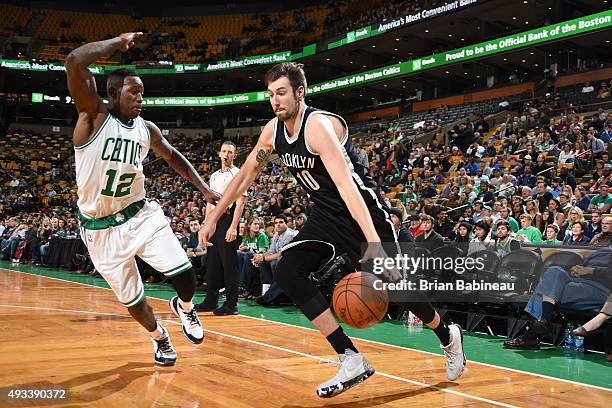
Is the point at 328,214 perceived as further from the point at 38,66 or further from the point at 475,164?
the point at 38,66

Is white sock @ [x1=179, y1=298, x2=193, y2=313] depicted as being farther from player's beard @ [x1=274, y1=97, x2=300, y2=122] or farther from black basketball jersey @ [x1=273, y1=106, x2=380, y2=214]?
player's beard @ [x1=274, y1=97, x2=300, y2=122]

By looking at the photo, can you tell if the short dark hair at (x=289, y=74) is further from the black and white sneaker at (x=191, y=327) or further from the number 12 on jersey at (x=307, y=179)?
the black and white sneaker at (x=191, y=327)

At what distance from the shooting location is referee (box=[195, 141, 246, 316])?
23.7 feet

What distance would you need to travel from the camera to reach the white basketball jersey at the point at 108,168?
3953mm

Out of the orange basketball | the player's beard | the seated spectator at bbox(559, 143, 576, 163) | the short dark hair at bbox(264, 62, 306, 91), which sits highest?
the seated spectator at bbox(559, 143, 576, 163)

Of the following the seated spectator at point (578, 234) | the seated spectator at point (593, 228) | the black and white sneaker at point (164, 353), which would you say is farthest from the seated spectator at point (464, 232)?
the black and white sneaker at point (164, 353)

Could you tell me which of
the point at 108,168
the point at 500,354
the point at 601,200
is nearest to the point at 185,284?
the point at 108,168

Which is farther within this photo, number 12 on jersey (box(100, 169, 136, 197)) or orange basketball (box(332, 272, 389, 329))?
number 12 on jersey (box(100, 169, 136, 197))

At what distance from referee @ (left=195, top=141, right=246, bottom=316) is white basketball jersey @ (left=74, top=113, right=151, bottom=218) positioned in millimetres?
2972

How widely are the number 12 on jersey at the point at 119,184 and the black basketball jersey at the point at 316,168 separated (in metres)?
1.10

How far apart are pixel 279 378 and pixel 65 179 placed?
30361mm

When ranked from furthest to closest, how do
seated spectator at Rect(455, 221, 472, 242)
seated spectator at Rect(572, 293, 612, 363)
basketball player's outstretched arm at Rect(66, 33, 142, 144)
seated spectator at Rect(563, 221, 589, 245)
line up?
seated spectator at Rect(455, 221, 472, 242)
seated spectator at Rect(563, 221, 589, 245)
seated spectator at Rect(572, 293, 612, 363)
basketball player's outstretched arm at Rect(66, 33, 142, 144)

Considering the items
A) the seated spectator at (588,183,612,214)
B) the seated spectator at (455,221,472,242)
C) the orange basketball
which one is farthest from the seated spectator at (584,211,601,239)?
the orange basketball

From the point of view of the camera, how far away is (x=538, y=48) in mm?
23094
